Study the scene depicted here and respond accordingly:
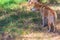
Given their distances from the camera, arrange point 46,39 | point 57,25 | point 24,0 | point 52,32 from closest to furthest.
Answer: point 46,39, point 52,32, point 57,25, point 24,0

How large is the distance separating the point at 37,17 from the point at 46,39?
6.29 ft

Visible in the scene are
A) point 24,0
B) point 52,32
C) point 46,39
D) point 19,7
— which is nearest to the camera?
point 46,39

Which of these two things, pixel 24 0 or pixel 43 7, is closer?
pixel 43 7

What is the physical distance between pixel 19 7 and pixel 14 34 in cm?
278

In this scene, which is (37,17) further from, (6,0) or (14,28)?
(6,0)

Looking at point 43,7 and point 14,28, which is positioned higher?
point 43,7

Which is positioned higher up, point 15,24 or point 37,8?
point 37,8

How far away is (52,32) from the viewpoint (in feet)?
23.6

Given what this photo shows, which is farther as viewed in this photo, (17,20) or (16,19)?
(16,19)

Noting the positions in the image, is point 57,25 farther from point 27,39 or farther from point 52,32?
point 27,39

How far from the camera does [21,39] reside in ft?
22.3

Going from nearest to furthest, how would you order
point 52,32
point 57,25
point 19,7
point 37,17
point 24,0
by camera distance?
point 52,32, point 57,25, point 37,17, point 19,7, point 24,0

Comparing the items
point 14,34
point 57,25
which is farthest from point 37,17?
point 14,34

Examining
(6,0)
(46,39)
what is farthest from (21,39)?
(6,0)
